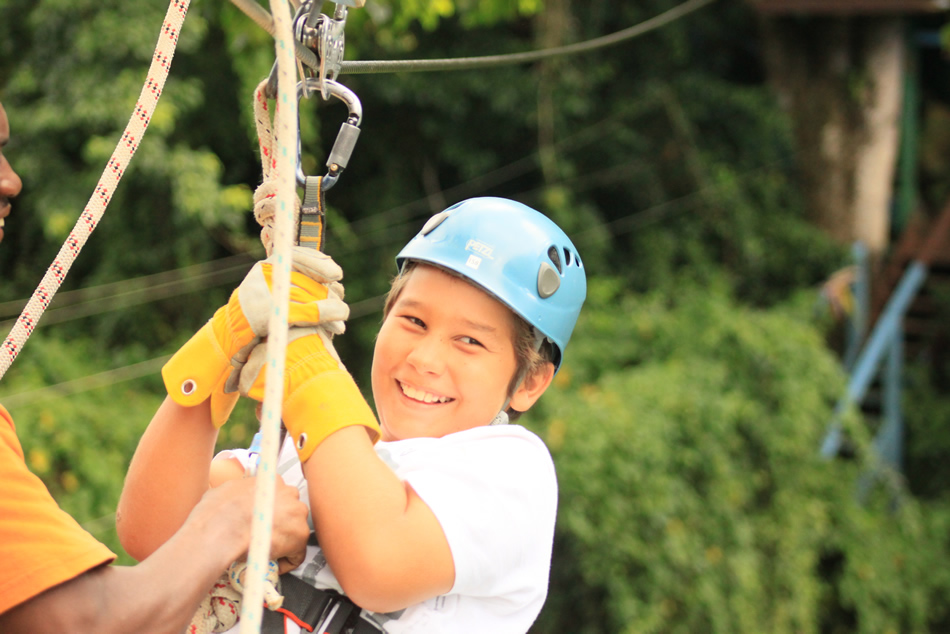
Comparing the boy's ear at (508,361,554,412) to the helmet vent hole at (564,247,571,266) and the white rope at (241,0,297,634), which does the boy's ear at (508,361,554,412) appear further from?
the white rope at (241,0,297,634)

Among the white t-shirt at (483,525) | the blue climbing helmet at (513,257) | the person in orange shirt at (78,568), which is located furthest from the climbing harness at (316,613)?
the blue climbing helmet at (513,257)

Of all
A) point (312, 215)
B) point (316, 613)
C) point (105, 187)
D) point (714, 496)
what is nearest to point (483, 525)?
point (316, 613)

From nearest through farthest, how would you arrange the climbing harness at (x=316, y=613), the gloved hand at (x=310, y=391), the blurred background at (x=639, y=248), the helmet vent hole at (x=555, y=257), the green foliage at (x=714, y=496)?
1. the gloved hand at (x=310, y=391)
2. the climbing harness at (x=316, y=613)
3. the helmet vent hole at (x=555, y=257)
4. the green foliage at (x=714, y=496)
5. the blurred background at (x=639, y=248)

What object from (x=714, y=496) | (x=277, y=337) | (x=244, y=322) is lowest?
(x=714, y=496)

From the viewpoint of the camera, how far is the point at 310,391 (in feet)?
3.79

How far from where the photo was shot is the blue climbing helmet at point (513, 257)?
4.76ft

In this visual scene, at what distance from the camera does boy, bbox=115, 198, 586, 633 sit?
44.7 inches

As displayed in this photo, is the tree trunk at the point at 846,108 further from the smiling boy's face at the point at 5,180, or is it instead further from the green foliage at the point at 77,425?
the smiling boy's face at the point at 5,180

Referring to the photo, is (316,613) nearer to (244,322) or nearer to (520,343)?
(244,322)

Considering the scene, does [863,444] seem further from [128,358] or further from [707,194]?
[128,358]

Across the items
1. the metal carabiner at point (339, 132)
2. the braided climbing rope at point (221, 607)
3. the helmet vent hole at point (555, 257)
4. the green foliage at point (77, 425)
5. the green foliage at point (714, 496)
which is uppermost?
the metal carabiner at point (339, 132)

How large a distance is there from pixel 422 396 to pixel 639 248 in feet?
25.0

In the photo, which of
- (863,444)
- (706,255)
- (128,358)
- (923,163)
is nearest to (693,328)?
(863,444)

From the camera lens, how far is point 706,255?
9.00m
